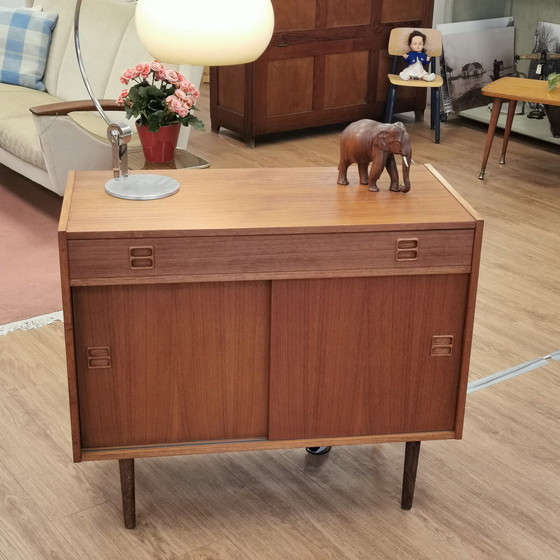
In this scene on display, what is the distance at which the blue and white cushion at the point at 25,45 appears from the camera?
5.09m

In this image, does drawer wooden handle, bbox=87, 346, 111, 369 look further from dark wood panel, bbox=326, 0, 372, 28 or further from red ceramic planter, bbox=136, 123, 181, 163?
dark wood panel, bbox=326, 0, 372, 28

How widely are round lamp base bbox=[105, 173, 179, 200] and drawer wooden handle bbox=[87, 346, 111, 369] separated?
0.38 m

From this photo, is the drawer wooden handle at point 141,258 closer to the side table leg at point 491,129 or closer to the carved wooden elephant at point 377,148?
the carved wooden elephant at point 377,148

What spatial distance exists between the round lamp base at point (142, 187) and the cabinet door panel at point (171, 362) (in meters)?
0.26

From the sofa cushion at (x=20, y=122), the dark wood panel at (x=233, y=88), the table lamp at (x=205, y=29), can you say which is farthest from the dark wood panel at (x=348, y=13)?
the table lamp at (x=205, y=29)

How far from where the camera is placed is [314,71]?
573 centimetres

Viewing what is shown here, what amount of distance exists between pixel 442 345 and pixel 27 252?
2370 millimetres

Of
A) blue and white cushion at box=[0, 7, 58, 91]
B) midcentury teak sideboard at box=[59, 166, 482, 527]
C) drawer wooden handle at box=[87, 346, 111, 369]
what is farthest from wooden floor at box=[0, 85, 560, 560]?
blue and white cushion at box=[0, 7, 58, 91]

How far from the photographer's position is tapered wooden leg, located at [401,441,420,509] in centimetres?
236

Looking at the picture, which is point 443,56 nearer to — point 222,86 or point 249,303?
point 222,86

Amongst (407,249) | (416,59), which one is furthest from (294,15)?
(407,249)

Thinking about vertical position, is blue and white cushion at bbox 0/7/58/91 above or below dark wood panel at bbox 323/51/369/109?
above

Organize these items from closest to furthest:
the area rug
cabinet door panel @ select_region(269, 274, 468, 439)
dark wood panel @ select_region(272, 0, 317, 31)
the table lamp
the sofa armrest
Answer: the table lamp, cabinet door panel @ select_region(269, 274, 468, 439), the area rug, the sofa armrest, dark wood panel @ select_region(272, 0, 317, 31)

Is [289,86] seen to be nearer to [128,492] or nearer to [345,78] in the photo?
[345,78]
